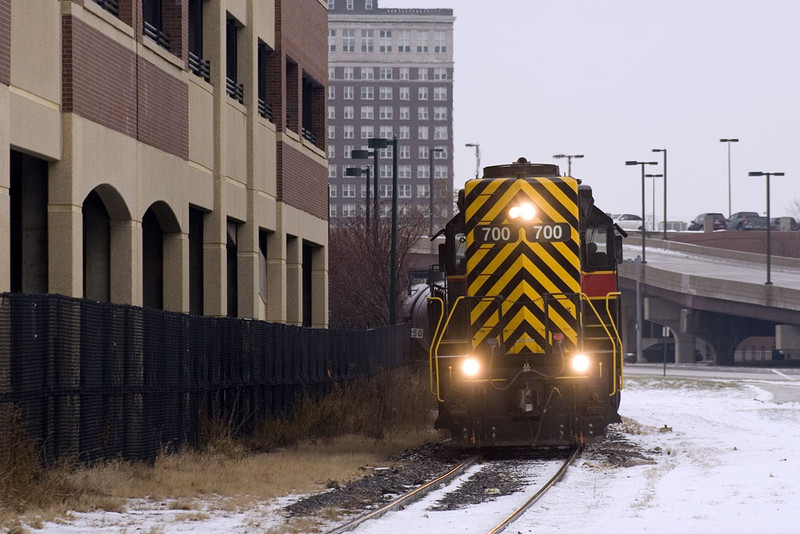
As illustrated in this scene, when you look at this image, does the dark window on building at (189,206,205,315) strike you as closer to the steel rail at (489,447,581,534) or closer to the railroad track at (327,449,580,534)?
the railroad track at (327,449,580,534)

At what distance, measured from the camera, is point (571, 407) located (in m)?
19.2

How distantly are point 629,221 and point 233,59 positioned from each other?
105 m

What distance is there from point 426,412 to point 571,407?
8752mm

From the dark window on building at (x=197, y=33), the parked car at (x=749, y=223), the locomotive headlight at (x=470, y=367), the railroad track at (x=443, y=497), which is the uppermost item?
the parked car at (x=749, y=223)

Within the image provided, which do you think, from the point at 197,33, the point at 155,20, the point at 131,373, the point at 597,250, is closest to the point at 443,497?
the point at 131,373

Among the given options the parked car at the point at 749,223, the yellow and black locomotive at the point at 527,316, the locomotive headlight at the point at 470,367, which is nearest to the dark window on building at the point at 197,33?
the yellow and black locomotive at the point at 527,316

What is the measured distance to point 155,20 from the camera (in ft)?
76.0

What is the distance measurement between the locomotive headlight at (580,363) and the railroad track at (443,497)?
4.25ft

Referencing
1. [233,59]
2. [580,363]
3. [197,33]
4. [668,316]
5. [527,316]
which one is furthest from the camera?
[668,316]

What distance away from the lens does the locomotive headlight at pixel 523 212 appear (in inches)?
790

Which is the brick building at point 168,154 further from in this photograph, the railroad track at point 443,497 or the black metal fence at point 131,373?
the railroad track at point 443,497

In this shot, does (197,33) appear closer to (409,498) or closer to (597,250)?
(597,250)

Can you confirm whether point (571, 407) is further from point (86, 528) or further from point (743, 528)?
point (86, 528)

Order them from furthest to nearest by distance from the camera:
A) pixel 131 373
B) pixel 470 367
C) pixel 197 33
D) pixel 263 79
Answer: pixel 263 79, pixel 197 33, pixel 470 367, pixel 131 373
